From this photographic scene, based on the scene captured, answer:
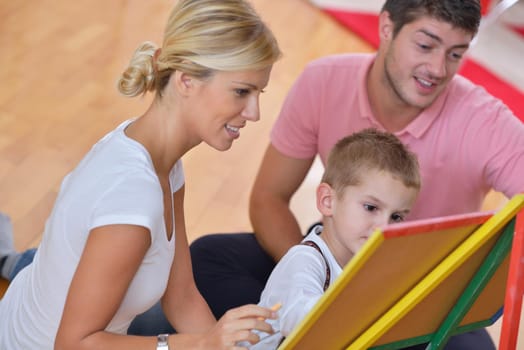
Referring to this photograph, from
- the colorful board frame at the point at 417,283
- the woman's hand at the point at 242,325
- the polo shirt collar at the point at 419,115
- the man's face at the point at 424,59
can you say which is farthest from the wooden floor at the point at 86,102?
the colorful board frame at the point at 417,283

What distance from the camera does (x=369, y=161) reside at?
5.95 ft

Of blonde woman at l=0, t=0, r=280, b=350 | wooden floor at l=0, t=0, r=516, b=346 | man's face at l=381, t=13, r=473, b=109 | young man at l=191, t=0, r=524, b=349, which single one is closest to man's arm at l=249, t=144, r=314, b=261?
young man at l=191, t=0, r=524, b=349

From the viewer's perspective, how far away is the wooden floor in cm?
316

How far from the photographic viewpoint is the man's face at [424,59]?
7.03 feet

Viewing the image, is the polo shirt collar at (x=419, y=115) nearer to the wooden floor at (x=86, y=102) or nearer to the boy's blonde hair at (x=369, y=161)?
the boy's blonde hair at (x=369, y=161)

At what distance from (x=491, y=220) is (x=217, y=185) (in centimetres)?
214

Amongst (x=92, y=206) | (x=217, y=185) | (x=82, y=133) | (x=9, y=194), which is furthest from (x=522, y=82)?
(x=92, y=206)

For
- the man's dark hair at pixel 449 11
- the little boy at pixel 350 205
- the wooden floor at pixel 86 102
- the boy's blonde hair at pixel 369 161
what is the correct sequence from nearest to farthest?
the little boy at pixel 350 205 → the boy's blonde hair at pixel 369 161 → the man's dark hair at pixel 449 11 → the wooden floor at pixel 86 102

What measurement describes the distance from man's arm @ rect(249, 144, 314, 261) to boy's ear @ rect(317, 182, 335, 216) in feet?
1.46

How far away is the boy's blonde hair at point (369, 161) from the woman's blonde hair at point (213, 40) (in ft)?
1.05

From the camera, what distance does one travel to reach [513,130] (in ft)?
7.02

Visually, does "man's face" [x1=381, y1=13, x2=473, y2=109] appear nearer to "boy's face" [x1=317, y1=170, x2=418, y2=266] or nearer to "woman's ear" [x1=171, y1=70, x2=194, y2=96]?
"boy's face" [x1=317, y1=170, x2=418, y2=266]

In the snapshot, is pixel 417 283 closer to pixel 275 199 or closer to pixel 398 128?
pixel 398 128

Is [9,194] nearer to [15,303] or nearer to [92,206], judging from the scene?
[15,303]
